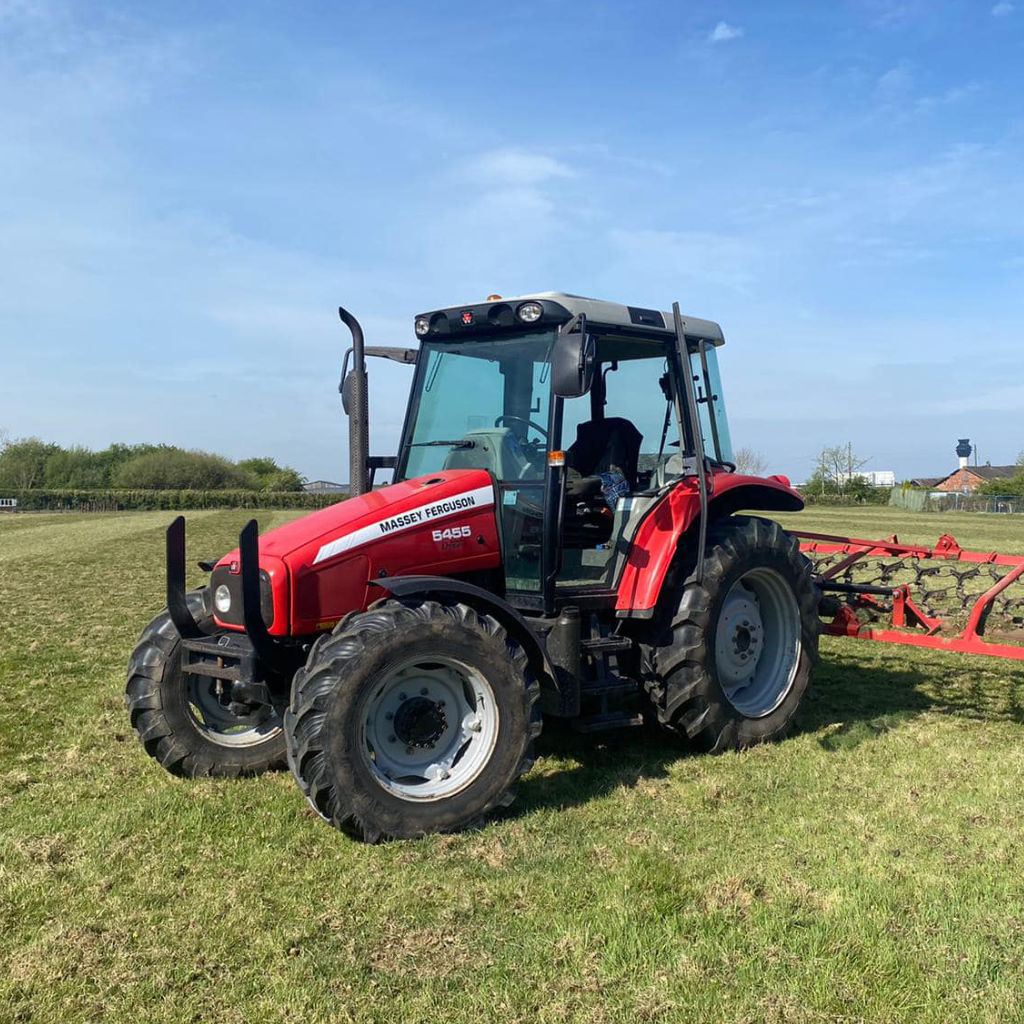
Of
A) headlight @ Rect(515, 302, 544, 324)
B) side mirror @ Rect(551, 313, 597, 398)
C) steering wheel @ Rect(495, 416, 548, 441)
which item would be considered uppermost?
headlight @ Rect(515, 302, 544, 324)

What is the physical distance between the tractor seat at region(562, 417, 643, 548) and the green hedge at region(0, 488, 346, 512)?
63985 millimetres

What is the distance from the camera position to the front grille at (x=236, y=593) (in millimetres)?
4551

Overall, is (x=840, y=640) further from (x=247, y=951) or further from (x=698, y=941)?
(x=247, y=951)

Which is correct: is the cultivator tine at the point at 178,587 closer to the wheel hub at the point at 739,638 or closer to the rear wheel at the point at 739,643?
the rear wheel at the point at 739,643

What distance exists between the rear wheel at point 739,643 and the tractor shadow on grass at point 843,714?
25cm

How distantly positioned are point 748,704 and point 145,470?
275 feet

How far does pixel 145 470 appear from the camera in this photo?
82875 millimetres

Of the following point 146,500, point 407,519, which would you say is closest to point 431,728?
point 407,519

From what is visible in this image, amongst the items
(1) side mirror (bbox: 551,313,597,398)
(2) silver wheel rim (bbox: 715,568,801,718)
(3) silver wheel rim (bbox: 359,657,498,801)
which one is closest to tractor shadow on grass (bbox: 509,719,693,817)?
(3) silver wheel rim (bbox: 359,657,498,801)

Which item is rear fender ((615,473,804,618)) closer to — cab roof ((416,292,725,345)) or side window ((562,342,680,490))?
side window ((562,342,680,490))

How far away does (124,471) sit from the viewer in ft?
273

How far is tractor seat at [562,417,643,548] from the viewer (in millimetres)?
5496

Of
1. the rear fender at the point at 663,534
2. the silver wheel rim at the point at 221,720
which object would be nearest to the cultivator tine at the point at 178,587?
the silver wheel rim at the point at 221,720

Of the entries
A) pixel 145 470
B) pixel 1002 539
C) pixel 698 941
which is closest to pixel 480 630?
pixel 698 941
